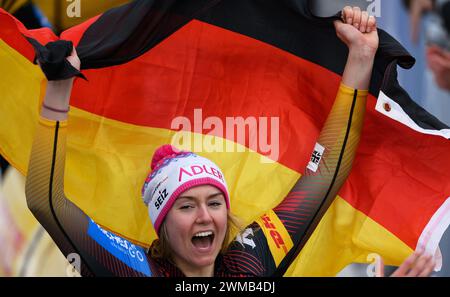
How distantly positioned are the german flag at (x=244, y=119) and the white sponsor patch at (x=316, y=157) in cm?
13

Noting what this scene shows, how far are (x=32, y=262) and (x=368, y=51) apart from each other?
1993 millimetres

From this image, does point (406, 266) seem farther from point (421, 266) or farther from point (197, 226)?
point (197, 226)

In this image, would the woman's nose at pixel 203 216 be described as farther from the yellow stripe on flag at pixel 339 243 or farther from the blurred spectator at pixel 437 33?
the blurred spectator at pixel 437 33

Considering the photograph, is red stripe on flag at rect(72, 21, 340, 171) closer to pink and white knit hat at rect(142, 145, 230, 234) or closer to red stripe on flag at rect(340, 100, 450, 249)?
red stripe on flag at rect(340, 100, 450, 249)

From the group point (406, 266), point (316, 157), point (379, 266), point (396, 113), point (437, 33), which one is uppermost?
point (437, 33)

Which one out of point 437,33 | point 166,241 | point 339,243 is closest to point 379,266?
point 339,243

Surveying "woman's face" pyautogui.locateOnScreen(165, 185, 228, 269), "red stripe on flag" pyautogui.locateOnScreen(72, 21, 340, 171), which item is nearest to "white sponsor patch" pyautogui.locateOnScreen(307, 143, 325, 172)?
"red stripe on flag" pyautogui.locateOnScreen(72, 21, 340, 171)

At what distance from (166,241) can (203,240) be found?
0.16 meters

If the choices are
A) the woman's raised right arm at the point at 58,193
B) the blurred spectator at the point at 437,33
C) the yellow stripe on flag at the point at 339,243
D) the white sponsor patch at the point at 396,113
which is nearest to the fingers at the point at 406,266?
the yellow stripe on flag at the point at 339,243

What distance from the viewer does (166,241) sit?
160 inches

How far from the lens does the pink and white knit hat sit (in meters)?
4.01

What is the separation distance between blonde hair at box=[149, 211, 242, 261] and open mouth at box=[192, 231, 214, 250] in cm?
10

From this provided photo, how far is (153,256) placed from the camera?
407cm
